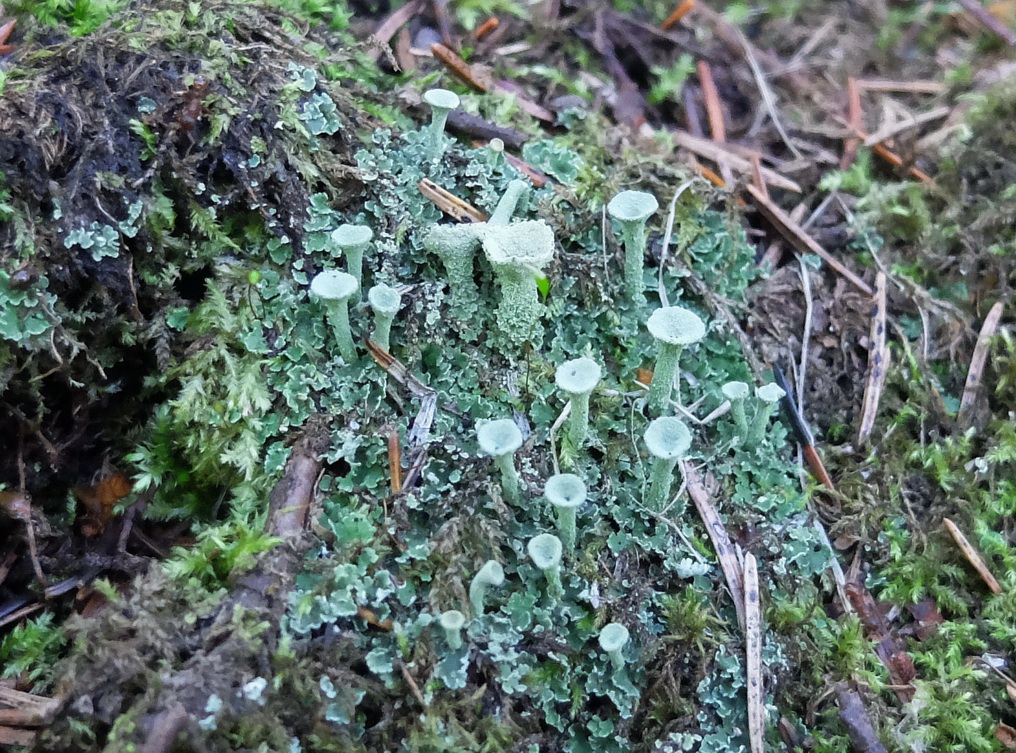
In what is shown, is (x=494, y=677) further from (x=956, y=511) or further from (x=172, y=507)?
(x=956, y=511)

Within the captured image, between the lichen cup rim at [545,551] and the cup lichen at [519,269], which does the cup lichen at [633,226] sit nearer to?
the cup lichen at [519,269]

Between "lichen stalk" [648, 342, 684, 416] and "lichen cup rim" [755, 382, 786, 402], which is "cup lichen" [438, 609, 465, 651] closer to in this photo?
"lichen stalk" [648, 342, 684, 416]

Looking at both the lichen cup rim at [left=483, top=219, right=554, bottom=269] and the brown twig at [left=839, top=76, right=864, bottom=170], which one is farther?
the brown twig at [left=839, top=76, right=864, bottom=170]

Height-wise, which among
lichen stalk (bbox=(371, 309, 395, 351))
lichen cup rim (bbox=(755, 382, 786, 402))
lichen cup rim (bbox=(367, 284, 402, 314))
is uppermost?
lichen cup rim (bbox=(367, 284, 402, 314))

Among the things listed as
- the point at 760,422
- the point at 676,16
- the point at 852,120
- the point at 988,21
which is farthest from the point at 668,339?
the point at 988,21

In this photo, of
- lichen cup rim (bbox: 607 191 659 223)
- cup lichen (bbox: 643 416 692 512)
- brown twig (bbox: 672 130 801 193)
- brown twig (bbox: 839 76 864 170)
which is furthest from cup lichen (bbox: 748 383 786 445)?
brown twig (bbox: 839 76 864 170)

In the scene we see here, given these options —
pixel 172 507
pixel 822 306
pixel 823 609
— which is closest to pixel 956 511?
pixel 823 609
